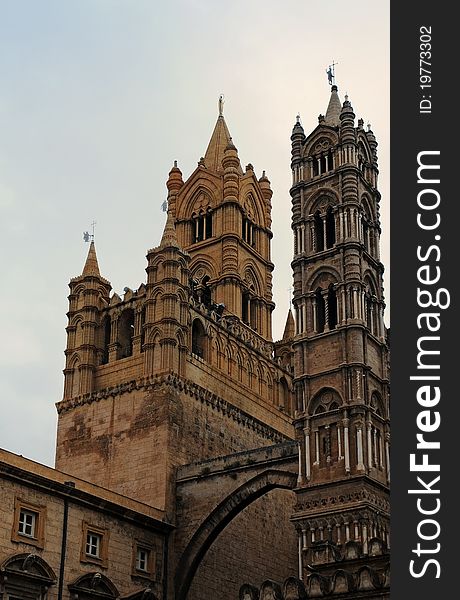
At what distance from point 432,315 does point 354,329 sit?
25.8 m

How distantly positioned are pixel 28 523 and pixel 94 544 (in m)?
3.90

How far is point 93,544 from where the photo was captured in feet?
139

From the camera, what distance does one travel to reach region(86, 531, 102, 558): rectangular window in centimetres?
4191

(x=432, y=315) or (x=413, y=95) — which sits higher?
(x=413, y=95)

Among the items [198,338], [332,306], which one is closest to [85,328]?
[198,338]

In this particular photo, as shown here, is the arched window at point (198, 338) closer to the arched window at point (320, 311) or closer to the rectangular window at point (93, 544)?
the arched window at point (320, 311)

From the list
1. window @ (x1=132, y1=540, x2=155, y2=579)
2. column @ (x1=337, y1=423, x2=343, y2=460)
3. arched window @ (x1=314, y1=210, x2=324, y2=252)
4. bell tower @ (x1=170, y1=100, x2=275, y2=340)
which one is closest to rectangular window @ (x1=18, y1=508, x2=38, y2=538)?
window @ (x1=132, y1=540, x2=155, y2=579)

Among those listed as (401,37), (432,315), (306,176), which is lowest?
(432,315)

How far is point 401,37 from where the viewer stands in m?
20.1

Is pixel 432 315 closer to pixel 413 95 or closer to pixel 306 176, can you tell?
pixel 413 95

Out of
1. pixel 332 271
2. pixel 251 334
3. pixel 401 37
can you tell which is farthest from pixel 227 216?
pixel 401 37

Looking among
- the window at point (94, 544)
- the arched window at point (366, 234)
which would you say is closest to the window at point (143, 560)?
the window at point (94, 544)

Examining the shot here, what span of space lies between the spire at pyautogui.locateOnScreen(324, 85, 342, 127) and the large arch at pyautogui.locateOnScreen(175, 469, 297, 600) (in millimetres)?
17117

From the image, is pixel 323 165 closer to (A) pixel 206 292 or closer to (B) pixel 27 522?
(A) pixel 206 292
